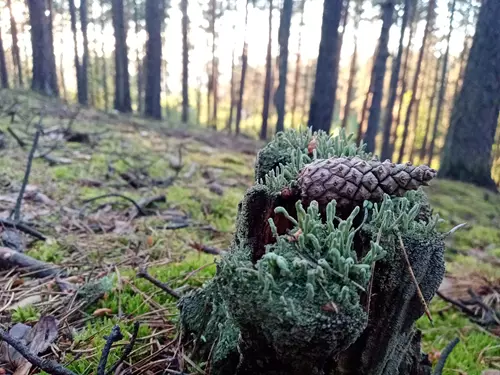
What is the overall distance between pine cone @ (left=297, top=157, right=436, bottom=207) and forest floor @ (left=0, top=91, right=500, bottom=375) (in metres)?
0.88

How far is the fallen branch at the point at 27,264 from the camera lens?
8.31 feet

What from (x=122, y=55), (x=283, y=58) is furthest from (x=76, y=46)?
(x=283, y=58)

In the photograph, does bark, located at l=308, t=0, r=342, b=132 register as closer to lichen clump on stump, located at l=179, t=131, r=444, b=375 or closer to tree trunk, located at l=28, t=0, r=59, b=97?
lichen clump on stump, located at l=179, t=131, r=444, b=375

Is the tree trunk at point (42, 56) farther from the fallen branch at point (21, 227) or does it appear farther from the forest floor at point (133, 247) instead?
the fallen branch at point (21, 227)

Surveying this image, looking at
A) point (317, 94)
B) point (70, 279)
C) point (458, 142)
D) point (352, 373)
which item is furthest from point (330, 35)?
point (352, 373)

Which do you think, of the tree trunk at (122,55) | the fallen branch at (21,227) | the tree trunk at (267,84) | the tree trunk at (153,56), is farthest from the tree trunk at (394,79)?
the fallen branch at (21,227)

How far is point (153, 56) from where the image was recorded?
1524cm

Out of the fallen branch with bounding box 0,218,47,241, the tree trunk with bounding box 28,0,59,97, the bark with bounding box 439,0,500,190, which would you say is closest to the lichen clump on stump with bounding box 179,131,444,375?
the fallen branch with bounding box 0,218,47,241

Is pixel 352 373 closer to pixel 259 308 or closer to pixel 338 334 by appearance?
pixel 338 334

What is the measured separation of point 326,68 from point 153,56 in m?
8.81

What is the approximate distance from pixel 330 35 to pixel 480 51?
3.70m

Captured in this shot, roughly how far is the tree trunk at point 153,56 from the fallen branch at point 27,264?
13997 mm

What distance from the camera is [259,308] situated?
104 cm

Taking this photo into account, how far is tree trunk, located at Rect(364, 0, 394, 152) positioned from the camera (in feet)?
32.9
